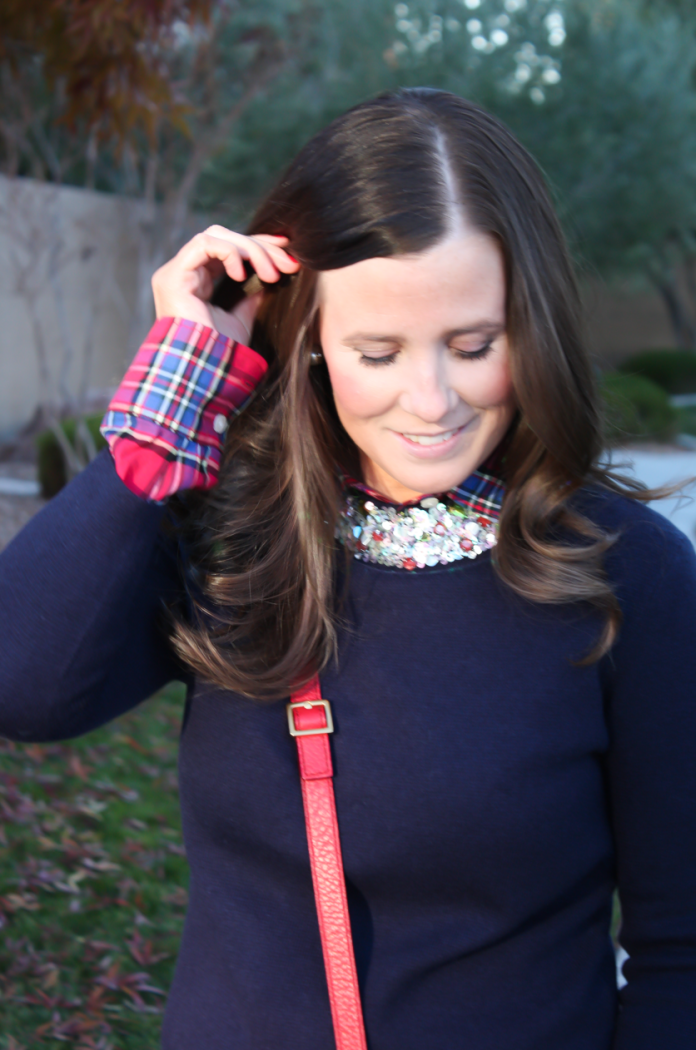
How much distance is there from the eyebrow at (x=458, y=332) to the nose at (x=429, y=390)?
0.13 ft

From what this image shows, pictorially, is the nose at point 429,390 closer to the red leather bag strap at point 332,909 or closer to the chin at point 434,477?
the chin at point 434,477

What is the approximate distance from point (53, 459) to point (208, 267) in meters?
6.49

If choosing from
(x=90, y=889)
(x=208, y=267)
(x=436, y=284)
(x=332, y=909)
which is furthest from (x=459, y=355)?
(x=90, y=889)

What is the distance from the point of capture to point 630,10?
45.1ft

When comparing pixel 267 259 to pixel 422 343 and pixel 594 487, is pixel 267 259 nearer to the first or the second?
pixel 422 343

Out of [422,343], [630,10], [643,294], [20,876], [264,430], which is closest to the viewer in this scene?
[422,343]

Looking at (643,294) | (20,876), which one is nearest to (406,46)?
(20,876)

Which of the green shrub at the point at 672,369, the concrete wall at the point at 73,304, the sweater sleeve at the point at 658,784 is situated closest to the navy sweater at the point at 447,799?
the sweater sleeve at the point at 658,784

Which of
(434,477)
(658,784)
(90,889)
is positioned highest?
(434,477)

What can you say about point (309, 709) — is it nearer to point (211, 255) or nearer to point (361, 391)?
point (361, 391)

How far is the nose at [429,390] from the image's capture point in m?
1.33

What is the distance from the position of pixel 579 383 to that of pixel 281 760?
Answer: 29.3 inches

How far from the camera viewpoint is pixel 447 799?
130cm

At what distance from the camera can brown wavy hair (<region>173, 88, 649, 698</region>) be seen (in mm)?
1342
